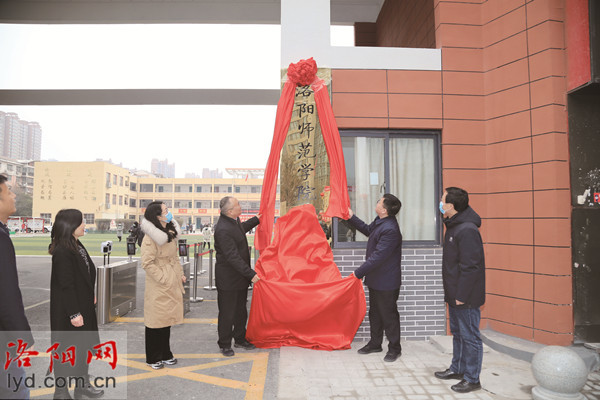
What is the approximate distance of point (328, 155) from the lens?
495cm

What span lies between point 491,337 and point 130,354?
Result: 14.9ft

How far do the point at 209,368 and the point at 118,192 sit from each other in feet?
203

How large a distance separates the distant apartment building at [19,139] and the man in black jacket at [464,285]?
78.8 metres

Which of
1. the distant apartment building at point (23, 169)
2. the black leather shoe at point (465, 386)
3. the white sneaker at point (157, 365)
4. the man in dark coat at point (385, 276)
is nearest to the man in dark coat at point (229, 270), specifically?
the white sneaker at point (157, 365)

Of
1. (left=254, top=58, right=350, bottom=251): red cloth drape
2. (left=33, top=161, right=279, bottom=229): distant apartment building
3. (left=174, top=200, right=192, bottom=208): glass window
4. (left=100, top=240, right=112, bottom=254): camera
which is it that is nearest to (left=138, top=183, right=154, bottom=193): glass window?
(left=33, top=161, right=279, bottom=229): distant apartment building

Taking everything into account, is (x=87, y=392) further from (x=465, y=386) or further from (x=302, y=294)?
(x=465, y=386)

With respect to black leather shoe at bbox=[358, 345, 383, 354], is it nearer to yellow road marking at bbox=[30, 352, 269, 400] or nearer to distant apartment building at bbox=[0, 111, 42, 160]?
yellow road marking at bbox=[30, 352, 269, 400]

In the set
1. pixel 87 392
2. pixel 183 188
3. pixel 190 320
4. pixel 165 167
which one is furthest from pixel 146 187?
pixel 165 167

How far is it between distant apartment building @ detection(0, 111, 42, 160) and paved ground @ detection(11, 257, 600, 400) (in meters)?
76.8

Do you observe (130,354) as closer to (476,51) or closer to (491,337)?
(491,337)

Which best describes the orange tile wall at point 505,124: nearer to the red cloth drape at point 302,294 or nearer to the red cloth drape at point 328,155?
the red cloth drape at point 328,155

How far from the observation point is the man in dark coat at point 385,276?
163 inches

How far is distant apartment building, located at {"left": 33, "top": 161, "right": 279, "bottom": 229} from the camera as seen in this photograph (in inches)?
2010

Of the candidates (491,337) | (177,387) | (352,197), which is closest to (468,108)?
(352,197)
